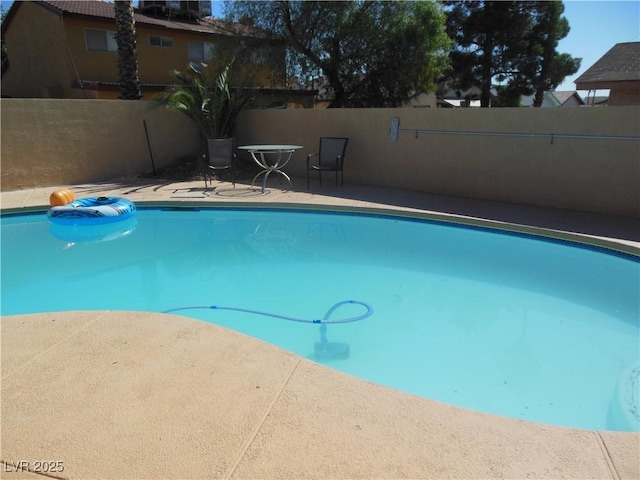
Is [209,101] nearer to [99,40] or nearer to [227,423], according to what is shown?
[227,423]

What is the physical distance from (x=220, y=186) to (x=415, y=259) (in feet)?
17.5

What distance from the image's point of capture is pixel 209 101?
10703 mm

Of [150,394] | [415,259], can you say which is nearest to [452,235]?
[415,259]

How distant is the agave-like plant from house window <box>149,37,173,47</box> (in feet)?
32.6

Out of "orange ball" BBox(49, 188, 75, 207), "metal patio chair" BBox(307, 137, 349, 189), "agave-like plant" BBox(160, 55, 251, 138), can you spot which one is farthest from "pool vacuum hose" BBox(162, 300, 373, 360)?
"agave-like plant" BBox(160, 55, 251, 138)

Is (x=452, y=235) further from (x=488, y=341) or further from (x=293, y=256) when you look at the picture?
(x=488, y=341)

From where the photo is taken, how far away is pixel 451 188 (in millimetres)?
8578

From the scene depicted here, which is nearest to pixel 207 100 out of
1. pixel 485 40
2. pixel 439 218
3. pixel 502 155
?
pixel 439 218

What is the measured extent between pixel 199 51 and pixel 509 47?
1460cm

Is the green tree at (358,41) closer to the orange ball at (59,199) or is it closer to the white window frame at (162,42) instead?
the white window frame at (162,42)

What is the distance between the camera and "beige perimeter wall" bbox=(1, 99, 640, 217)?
6.90 metres

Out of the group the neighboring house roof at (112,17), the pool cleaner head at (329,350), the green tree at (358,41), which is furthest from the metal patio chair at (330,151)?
the neighboring house roof at (112,17)

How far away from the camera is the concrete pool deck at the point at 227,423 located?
75.3 inches

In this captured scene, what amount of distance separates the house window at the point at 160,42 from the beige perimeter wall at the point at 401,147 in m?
10.2
